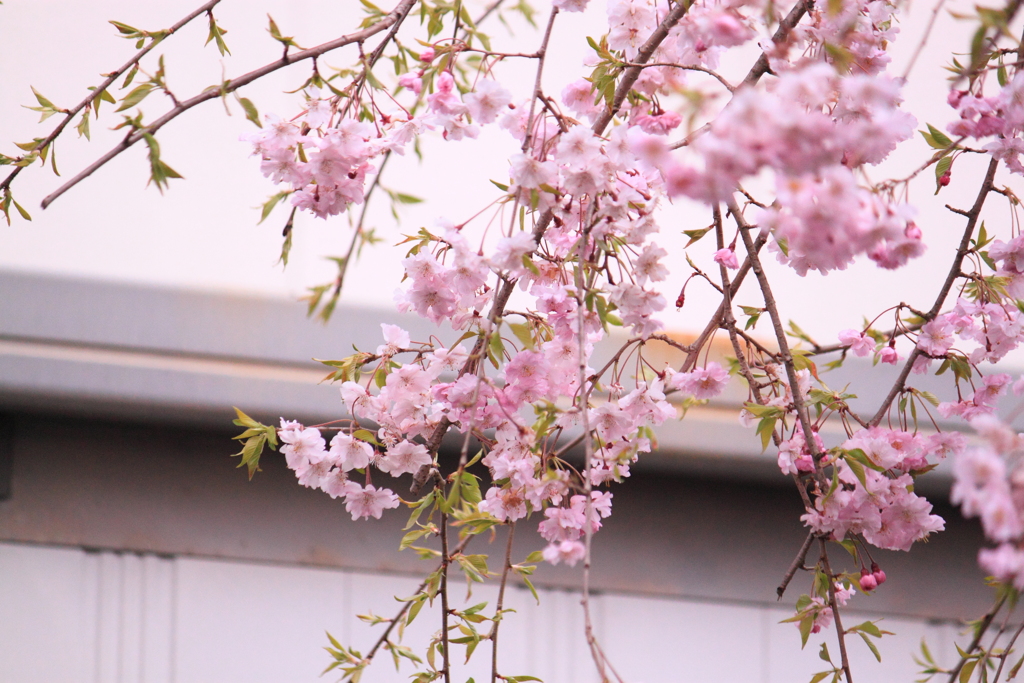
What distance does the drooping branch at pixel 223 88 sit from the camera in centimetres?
63

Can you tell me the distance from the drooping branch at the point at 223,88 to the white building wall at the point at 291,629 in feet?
4.04

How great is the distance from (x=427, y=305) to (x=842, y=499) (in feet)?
1.45

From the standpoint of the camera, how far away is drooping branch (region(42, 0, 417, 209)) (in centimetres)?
63

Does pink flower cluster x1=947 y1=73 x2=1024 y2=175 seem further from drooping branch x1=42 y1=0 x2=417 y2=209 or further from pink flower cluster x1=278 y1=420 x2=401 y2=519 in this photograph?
pink flower cluster x1=278 y1=420 x2=401 y2=519

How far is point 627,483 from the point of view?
1.78 metres

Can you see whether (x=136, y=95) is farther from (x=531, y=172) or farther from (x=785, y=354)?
(x=785, y=354)

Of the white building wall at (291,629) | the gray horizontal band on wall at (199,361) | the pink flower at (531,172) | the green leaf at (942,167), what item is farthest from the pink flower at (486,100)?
the white building wall at (291,629)

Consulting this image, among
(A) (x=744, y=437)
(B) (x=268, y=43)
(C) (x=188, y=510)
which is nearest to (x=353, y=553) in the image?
(C) (x=188, y=510)

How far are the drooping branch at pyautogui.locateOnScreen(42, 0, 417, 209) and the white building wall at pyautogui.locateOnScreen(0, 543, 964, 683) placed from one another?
1.23m

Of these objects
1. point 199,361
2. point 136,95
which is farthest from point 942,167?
point 199,361

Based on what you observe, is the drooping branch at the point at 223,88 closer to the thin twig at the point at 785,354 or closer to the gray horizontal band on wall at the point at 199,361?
the thin twig at the point at 785,354

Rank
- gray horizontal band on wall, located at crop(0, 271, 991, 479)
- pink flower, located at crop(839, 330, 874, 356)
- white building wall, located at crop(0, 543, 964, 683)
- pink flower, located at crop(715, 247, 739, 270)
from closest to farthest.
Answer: pink flower, located at crop(715, 247, 739, 270) < pink flower, located at crop(839, 330, 874, 356) < gray horizontal band on wall, located at crop(0, 271, 991, 479) < white building wall, located at crop(0, 543, 964, 683)

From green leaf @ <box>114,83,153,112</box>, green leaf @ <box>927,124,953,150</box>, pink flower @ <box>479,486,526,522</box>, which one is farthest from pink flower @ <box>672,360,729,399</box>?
green leaf @ <box>114,83,153,112</box>

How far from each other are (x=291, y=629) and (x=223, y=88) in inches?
54.2
